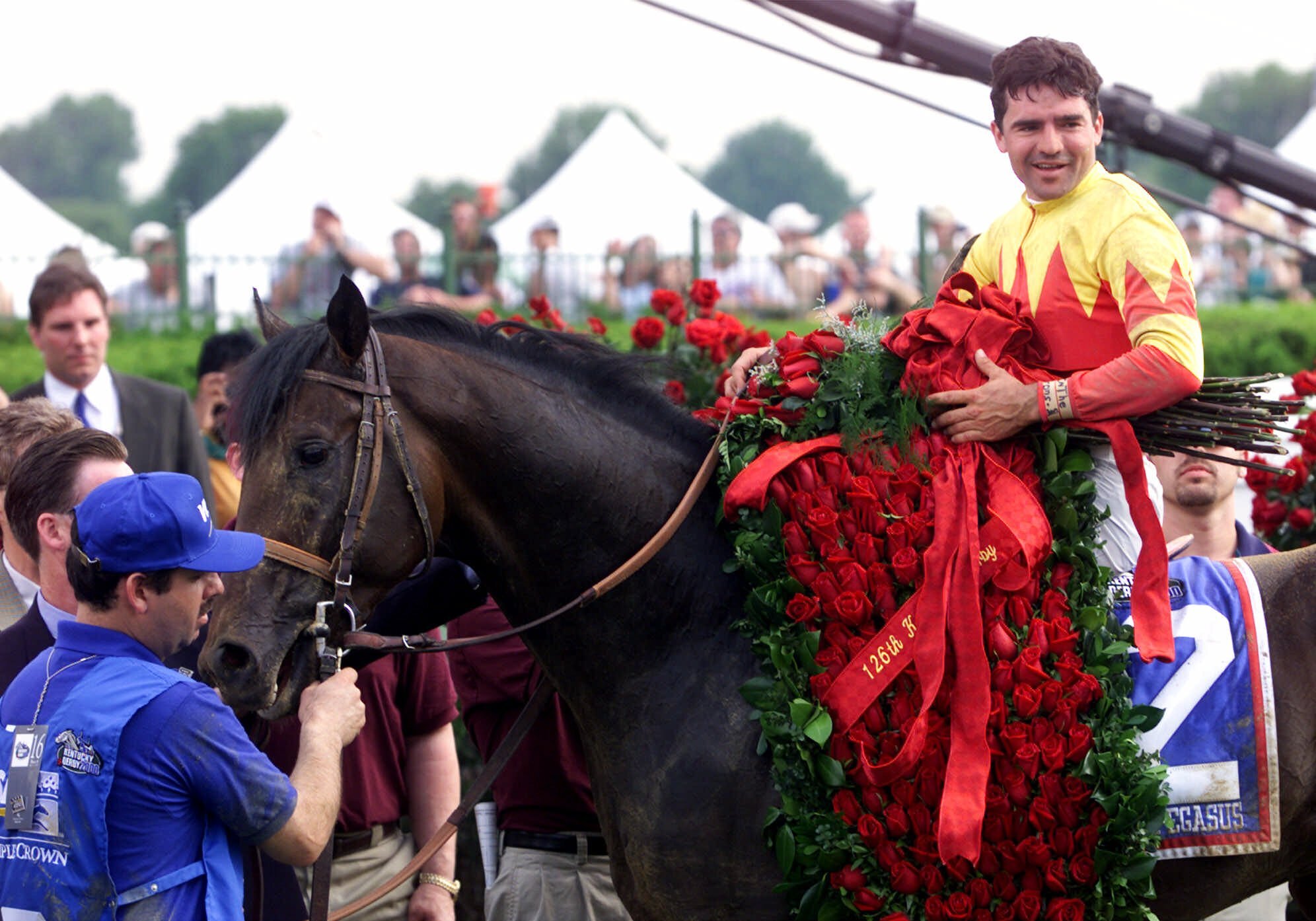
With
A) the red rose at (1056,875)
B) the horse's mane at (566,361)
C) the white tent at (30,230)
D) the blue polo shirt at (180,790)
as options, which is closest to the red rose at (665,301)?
the horse's mane at (566,361)

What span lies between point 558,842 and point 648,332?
2464 millimetres

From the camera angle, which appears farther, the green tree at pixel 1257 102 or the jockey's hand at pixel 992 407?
the green tree at pixel 1257 102

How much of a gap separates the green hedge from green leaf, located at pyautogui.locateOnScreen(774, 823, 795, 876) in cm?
719

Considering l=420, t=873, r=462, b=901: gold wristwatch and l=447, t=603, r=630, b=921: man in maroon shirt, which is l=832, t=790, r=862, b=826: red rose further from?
l=420, t=873, r=462, b=901: gold wristwatch

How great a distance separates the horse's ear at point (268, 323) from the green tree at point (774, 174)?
89.4 metres

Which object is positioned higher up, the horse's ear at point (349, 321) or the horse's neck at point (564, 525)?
the horse's ear at point (349, 321)

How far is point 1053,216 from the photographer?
332cm

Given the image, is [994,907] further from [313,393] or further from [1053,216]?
[313,393]

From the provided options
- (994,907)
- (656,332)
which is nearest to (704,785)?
(994,907)

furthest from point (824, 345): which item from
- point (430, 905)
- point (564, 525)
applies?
point (430, 905)

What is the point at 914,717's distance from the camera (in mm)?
2975

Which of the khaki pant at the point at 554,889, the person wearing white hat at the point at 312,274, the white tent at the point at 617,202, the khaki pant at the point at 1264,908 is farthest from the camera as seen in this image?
the white tent at the point at 617,202

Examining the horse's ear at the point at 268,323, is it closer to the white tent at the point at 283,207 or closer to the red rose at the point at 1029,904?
the red rose at the point at 1029,904

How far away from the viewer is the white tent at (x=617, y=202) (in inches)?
605
